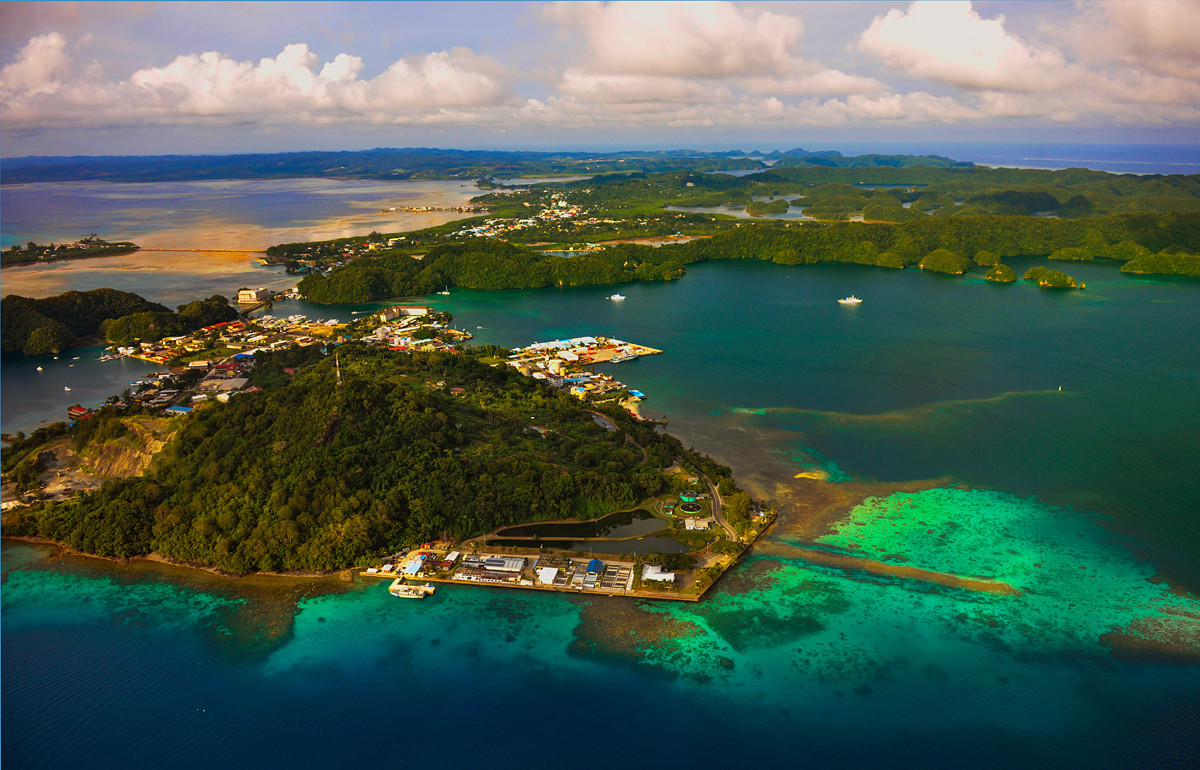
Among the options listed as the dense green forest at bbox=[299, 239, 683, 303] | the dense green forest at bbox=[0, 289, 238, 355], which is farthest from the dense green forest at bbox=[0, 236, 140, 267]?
the dense green forest at bbox=[299, 239, 683, 303]

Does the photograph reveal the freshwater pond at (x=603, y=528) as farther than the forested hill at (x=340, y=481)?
Yes

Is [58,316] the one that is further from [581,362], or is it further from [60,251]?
[60,251]

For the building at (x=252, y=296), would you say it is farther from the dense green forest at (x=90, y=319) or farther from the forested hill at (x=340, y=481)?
the forested hill at (x=340, y=481)

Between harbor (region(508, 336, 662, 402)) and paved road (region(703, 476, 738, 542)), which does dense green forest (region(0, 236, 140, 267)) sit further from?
paved road (region(703, 476, 738, 542))

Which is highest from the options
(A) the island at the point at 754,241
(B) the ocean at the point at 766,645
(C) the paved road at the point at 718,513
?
(A) the island at the point at 754,241

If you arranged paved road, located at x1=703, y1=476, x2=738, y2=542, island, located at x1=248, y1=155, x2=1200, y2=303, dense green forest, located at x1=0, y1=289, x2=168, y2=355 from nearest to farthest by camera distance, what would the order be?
paved road, located at x1=703, y1=476, x2=738, y2=542
dense green forest, located at x1=0, y1=289, x2=168, y2=355
island, located at x1=248, y1=155, x2=1200, y2=303

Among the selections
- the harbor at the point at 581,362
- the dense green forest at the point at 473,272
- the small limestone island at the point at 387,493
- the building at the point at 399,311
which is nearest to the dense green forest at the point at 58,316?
the dense green forest at the point at 473,272
